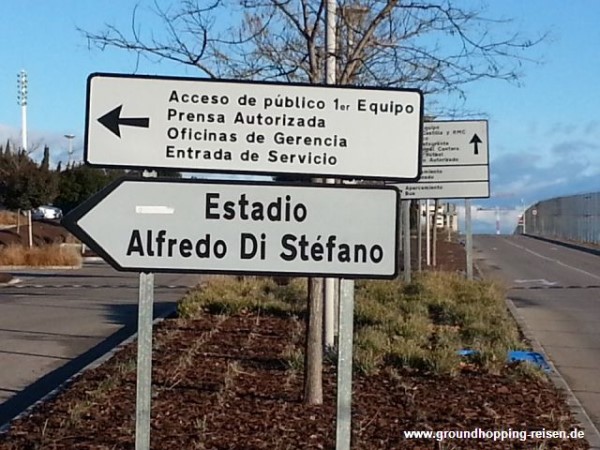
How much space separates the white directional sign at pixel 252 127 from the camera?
513 cm

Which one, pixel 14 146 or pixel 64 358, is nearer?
pixel 64 358

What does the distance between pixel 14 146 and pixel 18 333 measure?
139ft

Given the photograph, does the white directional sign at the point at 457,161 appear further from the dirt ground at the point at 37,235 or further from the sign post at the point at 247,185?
the dirt ground at the point at 37,235

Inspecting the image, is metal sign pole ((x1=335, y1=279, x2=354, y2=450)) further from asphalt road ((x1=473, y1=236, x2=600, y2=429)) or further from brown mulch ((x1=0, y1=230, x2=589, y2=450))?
asphalt road ((x1=473, y1=236, x2=600, y2=429))

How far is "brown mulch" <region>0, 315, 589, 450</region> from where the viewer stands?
7007 millimetres

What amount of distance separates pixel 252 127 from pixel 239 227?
0.51 metres

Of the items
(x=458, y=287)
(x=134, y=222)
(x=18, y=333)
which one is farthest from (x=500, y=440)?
(x=458, y=287)

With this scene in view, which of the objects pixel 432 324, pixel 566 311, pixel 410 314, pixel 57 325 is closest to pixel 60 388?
pixel 432 324

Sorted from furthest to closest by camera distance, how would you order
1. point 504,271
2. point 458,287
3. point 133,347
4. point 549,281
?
1. point 504,271
2. point 549,281
3. point 458,287
4. point 133,347

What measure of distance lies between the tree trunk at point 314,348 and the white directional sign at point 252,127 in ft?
8.97

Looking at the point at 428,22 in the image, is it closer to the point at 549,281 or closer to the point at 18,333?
the point at 18,333

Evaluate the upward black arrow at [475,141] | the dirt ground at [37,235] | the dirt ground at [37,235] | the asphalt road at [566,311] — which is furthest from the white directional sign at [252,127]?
the dirt ground at [37,235]

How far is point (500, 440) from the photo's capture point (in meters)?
7.11

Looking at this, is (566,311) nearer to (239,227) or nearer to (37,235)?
(239,227)
